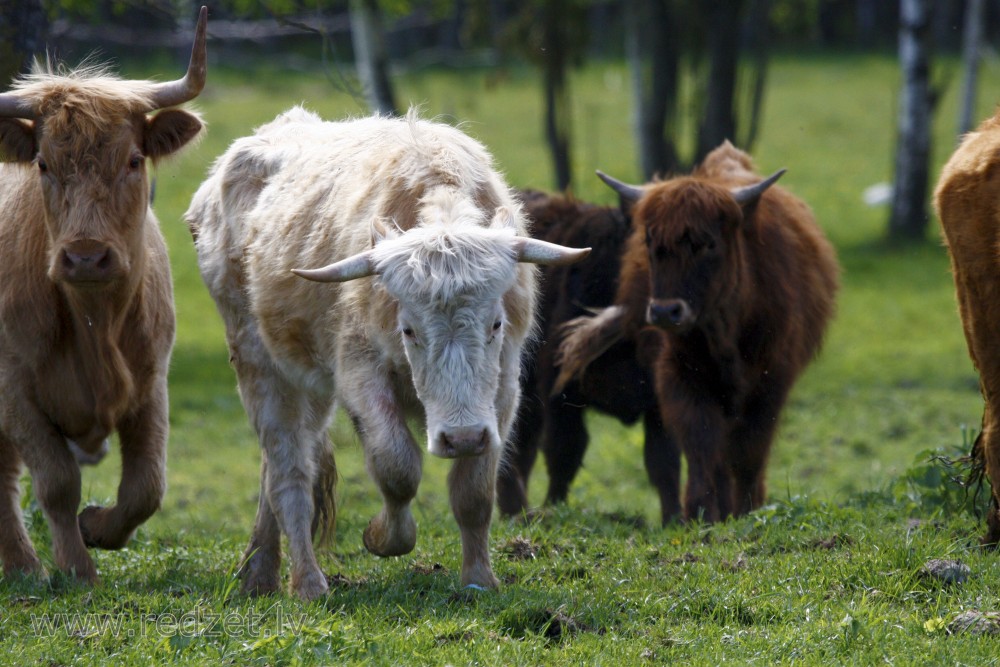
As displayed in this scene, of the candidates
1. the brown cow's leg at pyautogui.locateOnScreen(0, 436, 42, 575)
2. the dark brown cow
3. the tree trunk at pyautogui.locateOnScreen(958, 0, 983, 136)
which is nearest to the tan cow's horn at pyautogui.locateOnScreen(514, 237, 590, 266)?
the brown cow's leg at pyautogui.locateOnScreen(0, 436, 42, 575)

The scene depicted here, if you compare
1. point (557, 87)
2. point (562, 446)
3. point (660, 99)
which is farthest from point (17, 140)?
point (557, 87)

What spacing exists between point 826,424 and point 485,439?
28.8 ft

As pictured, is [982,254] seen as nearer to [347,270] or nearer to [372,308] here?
[372,308]

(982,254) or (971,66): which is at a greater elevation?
(982,254)

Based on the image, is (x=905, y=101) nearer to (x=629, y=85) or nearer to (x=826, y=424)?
(x=826, y=424)

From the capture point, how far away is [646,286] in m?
8.12

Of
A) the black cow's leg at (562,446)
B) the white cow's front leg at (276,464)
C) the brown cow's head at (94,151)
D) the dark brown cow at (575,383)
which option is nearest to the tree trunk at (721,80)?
the dark brown cow at (575,383)

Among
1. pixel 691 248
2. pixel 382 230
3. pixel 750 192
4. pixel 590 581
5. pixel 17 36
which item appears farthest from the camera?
pixel 750 192

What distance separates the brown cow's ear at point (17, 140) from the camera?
223 inches

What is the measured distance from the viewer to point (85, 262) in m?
5.35

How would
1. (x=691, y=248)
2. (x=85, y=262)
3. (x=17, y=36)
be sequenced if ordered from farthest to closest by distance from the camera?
(x=691, y=248), (x=17, y=36), (x=85, y=262)

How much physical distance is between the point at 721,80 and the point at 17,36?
11.8 metres

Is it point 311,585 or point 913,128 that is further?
point 913,128

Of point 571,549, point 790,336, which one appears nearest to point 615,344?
point 790,336
